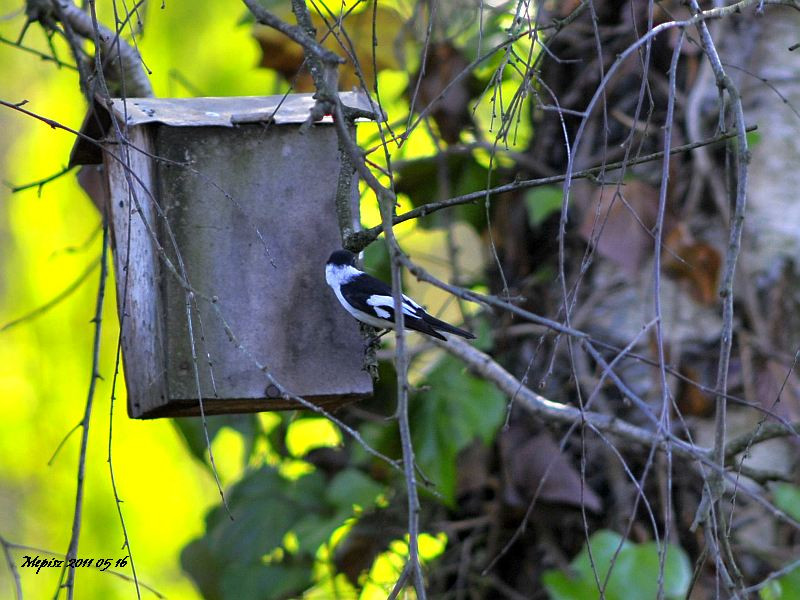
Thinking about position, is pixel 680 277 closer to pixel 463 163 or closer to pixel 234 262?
pixel 463 163

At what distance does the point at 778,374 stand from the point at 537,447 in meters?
0.98

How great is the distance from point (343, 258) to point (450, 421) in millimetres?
1304

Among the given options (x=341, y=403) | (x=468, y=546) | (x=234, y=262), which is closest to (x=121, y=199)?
(x=234, y=262)

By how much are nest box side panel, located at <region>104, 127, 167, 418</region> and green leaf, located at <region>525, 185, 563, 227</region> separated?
63.3 inches

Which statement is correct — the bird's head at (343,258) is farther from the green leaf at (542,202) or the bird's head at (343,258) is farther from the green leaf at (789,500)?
the green leaf at (789,500)

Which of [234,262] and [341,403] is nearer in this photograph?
[234,262]

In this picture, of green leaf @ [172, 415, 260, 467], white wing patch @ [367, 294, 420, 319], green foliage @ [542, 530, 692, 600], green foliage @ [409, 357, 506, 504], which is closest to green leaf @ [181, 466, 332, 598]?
green leaf @ [172, 415, 260, 467]

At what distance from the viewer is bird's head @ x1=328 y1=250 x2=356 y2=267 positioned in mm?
2574

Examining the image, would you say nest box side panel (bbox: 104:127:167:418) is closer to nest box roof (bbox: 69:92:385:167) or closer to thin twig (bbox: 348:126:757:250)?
nest box roof (bbox: 69:92:385:167)

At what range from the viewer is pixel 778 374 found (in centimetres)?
391

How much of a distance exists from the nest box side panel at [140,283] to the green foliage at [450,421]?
1.19 meters

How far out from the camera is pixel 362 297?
2.66 m

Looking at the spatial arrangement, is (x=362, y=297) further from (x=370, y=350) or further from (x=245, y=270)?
(x=245, y=270)

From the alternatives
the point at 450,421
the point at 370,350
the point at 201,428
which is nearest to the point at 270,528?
the point at 201,428
